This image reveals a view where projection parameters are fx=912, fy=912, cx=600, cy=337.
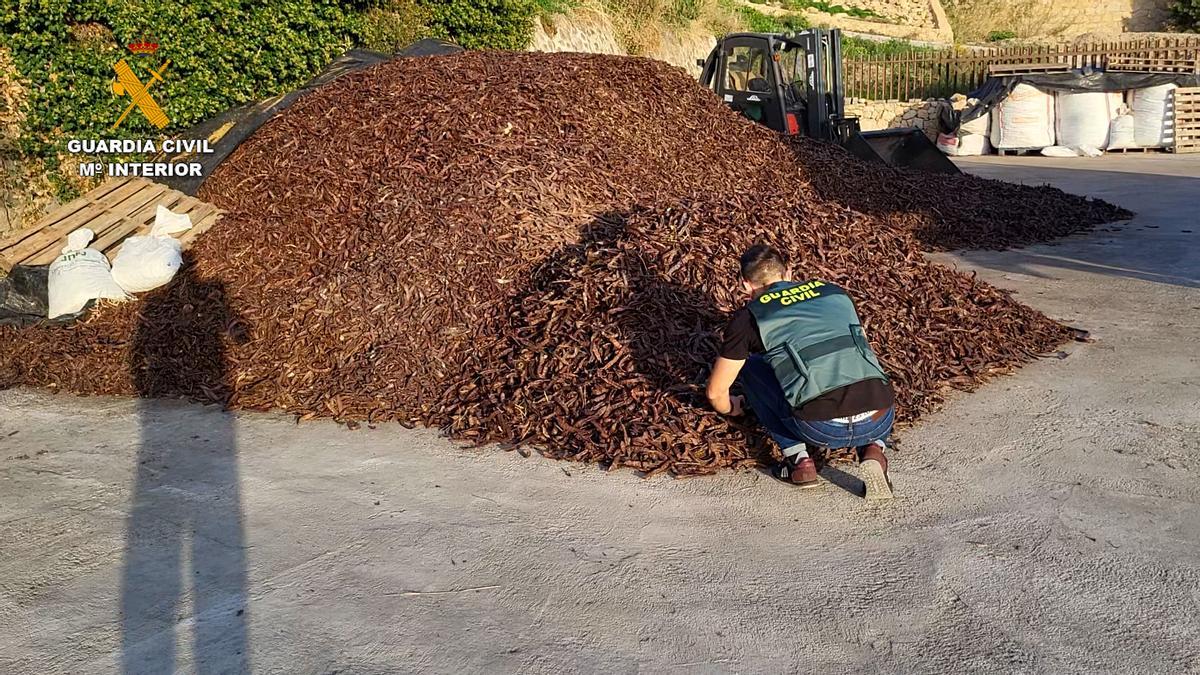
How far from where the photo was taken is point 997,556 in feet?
11.9

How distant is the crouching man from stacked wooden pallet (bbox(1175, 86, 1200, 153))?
1844 cm

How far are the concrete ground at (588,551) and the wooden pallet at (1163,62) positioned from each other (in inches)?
699

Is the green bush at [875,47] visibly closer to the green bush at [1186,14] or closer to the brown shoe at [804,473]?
the green bush at [1186,14]

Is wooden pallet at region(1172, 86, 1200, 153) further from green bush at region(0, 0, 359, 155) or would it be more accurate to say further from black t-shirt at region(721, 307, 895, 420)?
black t-shirt at region(721, 307, 895, 420)

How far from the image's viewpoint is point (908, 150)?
42.0 feet

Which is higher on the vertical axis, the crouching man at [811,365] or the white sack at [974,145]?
the white sack at [974,145]

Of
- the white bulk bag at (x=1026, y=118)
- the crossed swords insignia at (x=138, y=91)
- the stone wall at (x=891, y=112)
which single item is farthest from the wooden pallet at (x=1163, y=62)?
the crossed swords insignia at (x=138, y=91)

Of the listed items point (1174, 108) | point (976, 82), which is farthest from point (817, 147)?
point (976, 82)

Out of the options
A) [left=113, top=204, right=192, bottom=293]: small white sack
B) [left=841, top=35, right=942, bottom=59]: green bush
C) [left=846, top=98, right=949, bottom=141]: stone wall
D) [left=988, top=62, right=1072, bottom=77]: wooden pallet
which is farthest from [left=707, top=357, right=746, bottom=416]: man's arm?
[left=841, top=35, right=942, bottom=59]: green bush

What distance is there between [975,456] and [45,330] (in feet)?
20.5

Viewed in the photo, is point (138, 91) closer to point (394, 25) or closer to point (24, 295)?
point (24, 295)

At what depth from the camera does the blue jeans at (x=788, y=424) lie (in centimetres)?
409

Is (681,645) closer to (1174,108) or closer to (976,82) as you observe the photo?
(1174,108)

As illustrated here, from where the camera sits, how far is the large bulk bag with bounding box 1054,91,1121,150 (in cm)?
1875
